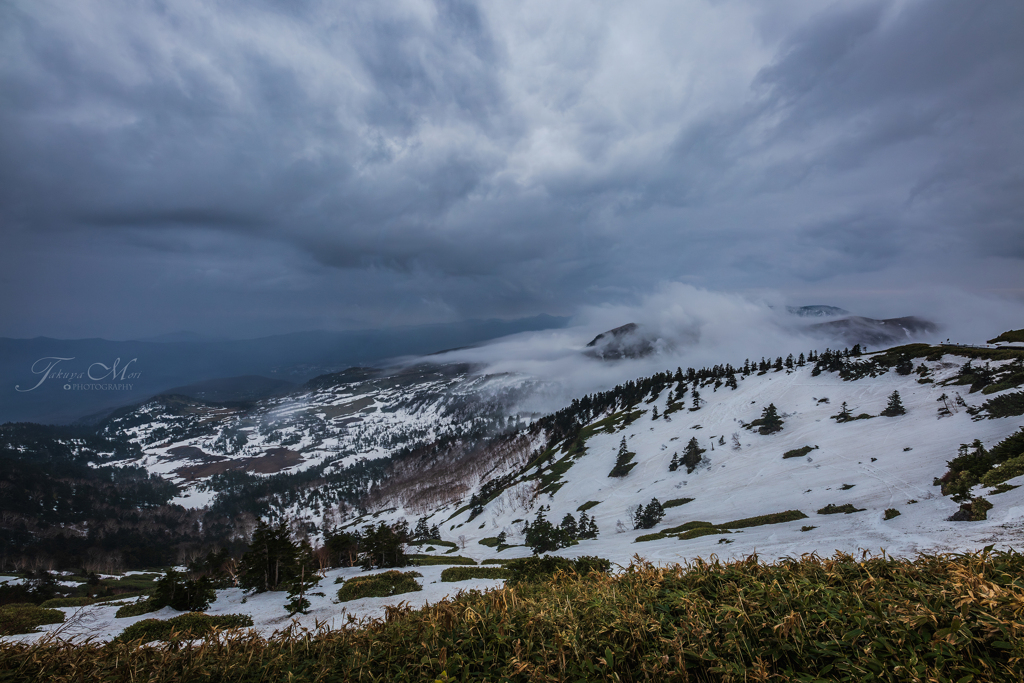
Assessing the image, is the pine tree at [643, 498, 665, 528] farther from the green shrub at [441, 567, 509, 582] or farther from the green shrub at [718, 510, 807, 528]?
the green shrub at [441, 567, 509, 582]

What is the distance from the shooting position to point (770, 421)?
55.3m

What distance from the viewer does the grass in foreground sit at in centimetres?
273

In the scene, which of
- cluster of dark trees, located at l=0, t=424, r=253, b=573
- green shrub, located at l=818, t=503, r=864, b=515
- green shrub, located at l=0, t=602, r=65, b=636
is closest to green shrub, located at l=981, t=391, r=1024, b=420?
green shrub, located at l=818, t=503, r=864, b=515

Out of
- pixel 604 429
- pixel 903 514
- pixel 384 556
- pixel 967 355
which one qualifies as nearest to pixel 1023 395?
pixel 903 514

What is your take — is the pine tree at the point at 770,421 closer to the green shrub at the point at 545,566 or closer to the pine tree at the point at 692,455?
the pine tree at the point at 692,455

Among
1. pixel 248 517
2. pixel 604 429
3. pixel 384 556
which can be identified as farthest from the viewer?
pixel 248 517

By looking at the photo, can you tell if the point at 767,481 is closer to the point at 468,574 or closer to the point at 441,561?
the point at 441,561

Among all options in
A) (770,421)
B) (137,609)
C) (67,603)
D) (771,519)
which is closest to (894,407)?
(770,421)

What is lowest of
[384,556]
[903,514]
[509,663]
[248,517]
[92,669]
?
[248,517]

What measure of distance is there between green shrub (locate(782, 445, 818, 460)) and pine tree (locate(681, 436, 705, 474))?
34.4 ft

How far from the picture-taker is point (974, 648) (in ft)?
8.82

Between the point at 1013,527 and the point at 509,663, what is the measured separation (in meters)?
14.1

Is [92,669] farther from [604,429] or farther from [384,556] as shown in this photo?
[604,429]

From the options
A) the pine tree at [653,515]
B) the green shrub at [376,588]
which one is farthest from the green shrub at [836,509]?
the green shrub at [376,588]
